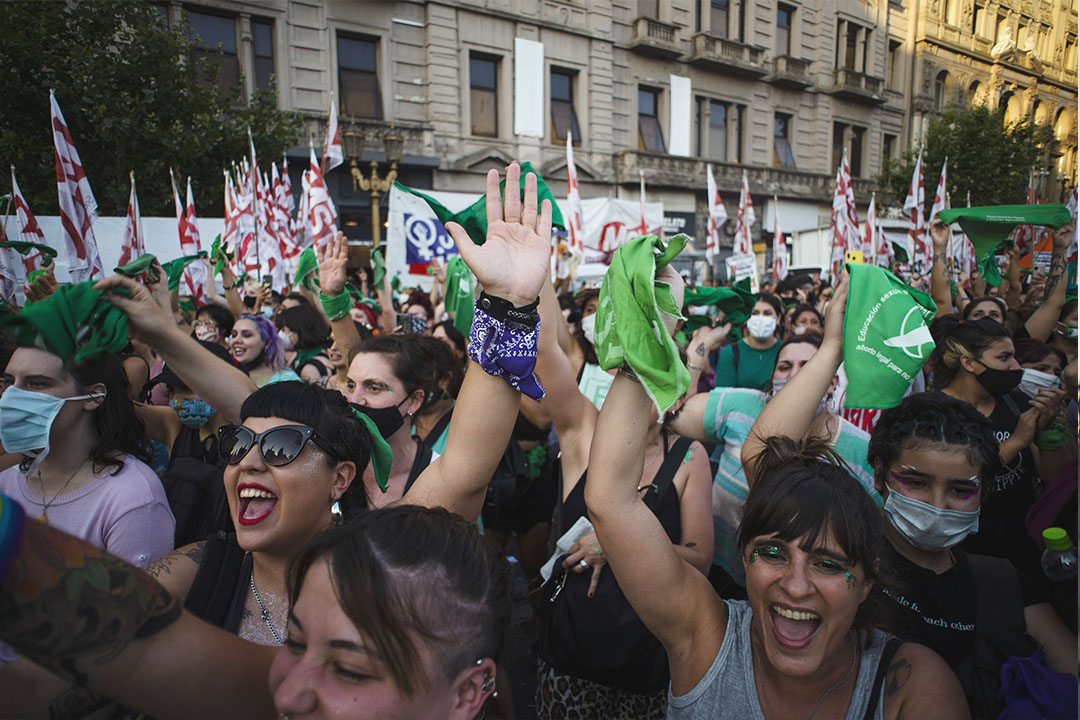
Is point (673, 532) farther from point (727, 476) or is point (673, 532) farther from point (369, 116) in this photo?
point (369, 116)

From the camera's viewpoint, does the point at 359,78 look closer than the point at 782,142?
Yes

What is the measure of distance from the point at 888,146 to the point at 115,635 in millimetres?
31883

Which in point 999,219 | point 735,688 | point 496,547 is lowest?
point 735,688

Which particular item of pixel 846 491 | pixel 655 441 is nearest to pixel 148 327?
pixel 655 441

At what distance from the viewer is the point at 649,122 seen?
2127 centimetres

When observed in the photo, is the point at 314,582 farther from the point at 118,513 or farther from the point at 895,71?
the point at 895,71

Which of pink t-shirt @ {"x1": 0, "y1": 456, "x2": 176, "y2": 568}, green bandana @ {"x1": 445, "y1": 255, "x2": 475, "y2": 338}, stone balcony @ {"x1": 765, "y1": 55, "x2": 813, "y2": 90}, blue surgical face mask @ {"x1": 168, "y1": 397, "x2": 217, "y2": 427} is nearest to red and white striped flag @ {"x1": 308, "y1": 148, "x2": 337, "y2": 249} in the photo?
green bandana @ {"x1": 445, "y1": 255, "x2": 475, "y2": 338}

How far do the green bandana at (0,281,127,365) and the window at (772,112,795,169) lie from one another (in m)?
25.5

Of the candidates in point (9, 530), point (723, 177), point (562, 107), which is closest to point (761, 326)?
point (9, 530)

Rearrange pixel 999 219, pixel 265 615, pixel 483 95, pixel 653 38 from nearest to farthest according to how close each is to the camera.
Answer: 1. pixel 265 615
2. pixel 999 219
3. pixel 483 95
4. pixel 653 38

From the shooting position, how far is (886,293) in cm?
213

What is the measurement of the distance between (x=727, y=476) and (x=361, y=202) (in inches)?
622

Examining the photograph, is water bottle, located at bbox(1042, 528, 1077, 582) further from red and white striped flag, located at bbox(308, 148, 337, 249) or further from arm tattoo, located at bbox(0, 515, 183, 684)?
red and white striped flag, located at bbox(308, 148, 337, 249)

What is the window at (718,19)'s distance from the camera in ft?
68.7
